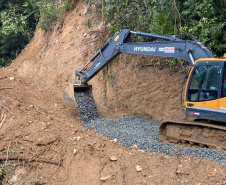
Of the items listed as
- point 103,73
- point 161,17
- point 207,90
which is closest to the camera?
point 207,90

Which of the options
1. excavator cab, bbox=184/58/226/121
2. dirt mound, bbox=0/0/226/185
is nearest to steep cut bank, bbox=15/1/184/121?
dirt mound, bbox=0/0/226/185

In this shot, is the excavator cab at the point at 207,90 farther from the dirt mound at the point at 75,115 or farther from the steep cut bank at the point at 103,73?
the steep cut bank at the point at 103,73

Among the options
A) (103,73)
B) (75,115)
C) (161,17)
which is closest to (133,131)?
(75,115)

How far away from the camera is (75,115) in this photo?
30.1 feet

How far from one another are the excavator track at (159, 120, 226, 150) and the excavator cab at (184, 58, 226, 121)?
26cm

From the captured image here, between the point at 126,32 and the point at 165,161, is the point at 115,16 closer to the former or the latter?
the point at 126,32

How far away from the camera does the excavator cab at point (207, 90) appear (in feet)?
20.1

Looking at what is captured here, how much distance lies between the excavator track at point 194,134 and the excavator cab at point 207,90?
264 millimetres

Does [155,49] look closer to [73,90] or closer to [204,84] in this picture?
[204,84]

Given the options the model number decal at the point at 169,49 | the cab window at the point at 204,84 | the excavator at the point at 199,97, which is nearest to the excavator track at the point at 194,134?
the excavator at the point at 199,97

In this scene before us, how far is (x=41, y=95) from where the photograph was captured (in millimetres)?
10836

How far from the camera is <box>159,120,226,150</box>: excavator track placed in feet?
20.7

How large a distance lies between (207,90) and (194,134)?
3.70 feet

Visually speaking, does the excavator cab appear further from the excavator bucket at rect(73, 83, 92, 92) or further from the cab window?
the excavator bucket at rect(73, 83, 92, 92)
